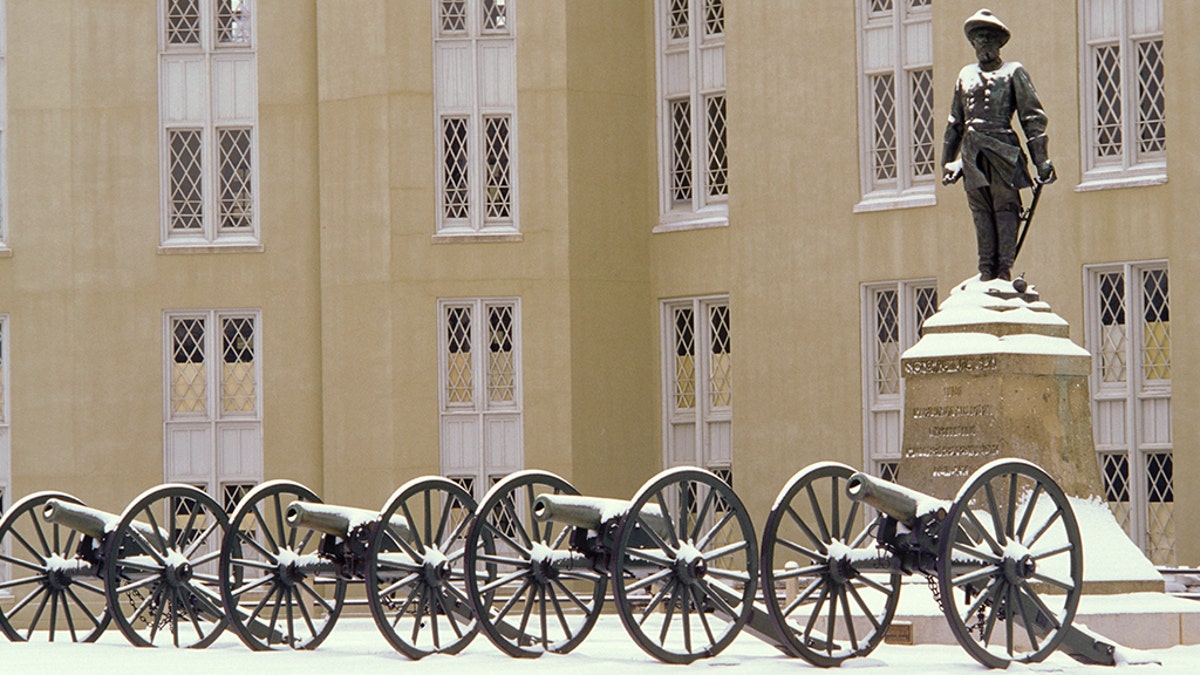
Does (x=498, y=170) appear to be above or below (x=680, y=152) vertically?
below

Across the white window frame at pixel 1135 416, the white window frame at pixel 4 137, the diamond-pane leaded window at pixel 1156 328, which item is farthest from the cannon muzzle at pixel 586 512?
the white window frame at pixel 4 137

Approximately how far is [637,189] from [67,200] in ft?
25.6

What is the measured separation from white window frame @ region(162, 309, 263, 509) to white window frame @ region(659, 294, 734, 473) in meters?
5.57

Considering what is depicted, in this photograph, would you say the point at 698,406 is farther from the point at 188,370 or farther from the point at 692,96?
the point at 188,370

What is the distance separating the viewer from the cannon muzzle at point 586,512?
1281 cm

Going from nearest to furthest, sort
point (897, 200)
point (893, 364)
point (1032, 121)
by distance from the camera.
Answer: point (1032, 121) → point (897, 200) → point (893, 364)

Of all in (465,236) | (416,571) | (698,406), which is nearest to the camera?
(416,571)

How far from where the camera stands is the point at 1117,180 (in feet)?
81.2

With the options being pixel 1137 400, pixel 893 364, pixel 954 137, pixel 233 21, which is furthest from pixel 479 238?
pixel 954 137

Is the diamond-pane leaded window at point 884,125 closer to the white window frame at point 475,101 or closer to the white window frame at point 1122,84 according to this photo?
the white window frame at point 1122,84

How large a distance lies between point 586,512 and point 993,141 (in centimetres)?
458

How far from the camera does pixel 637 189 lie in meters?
28.8

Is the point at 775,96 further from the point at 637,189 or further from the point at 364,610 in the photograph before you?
the point at 364,610

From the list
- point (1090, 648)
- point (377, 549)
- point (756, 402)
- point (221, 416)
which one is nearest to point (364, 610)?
point (221, 416)
